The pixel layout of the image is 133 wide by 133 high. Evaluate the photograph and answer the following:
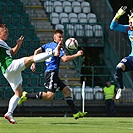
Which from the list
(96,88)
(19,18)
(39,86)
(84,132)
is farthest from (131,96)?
(84,132)

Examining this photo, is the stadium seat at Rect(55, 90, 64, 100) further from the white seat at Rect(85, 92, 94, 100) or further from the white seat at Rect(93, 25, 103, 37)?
the white seat at Rect(93, 25, 103, 37)

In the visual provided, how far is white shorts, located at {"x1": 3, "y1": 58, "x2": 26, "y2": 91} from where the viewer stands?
14520mm

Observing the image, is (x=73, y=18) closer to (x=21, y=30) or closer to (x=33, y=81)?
(x=21, y=30)

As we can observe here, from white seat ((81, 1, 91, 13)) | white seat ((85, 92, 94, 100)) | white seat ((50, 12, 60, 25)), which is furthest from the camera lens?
white seat ((81, 1, 91, 13))

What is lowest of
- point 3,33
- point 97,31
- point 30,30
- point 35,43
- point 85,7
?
point 35,43

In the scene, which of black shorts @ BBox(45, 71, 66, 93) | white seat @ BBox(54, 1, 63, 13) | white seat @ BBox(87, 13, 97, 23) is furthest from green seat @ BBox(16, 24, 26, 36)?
black shorts @ BBox(45, 71, 66, 93)

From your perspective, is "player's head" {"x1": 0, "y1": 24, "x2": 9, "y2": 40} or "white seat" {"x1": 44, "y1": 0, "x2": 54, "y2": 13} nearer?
"player's head" {"x1": 0, "y1": 24, "x2": 9, "y2": 40}

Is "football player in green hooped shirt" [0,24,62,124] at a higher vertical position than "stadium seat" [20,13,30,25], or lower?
lower

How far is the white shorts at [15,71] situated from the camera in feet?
47.6

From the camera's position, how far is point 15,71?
14.7 metres

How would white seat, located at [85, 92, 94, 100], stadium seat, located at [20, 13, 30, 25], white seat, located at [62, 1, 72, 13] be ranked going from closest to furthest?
white seat, located at [85, 92, 94, 100] < stadium seat, located at [20, 13, 30, 25] < white seat, located at [62, 1, 72, 13]

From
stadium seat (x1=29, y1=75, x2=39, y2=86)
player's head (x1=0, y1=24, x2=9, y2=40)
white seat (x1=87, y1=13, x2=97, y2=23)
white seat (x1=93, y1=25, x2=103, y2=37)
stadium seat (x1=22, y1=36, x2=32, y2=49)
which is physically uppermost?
player's head (x1=0, y1=24, x2=9, y2=40)

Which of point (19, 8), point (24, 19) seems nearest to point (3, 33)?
point (24, 19)

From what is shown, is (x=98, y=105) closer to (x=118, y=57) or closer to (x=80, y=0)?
(x=118, y=57)
